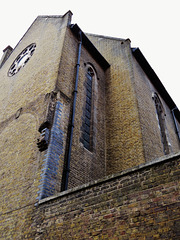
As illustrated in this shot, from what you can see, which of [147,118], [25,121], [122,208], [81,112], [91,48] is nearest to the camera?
[122,208]

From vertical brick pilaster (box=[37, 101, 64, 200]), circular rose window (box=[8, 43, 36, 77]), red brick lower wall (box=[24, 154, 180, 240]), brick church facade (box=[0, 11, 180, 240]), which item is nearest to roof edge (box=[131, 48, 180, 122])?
brick church facade (box=[0, 11, 180, 240])

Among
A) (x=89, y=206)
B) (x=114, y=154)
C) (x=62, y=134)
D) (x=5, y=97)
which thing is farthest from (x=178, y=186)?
(x=5, y=97)

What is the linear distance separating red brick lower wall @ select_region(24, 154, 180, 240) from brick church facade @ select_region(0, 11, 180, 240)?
0.02 metres

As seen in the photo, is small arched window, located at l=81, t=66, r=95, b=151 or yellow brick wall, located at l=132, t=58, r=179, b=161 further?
yellow brick wall, located at l=132, t=58, r=179, b=161

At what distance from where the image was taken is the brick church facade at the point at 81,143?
4641 millimetres

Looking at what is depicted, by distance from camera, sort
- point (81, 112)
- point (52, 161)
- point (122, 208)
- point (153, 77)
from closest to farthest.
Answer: point (122, 208) < point (52, 161) < point (81, 112) < point (153, 77)

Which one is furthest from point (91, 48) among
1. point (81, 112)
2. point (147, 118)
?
point (147, 118)

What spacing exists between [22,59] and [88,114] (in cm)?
581

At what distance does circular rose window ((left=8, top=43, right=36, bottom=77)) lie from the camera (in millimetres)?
12906

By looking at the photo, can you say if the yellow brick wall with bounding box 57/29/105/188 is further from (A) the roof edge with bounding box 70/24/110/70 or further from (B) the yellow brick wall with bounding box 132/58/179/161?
(B) the yellow brick wall with bounding box 132/58/179/161

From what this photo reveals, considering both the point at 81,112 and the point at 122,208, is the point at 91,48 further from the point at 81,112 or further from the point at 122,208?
the point at 122,208

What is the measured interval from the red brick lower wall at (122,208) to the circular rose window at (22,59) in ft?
29.6

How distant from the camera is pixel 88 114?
10.3 metres

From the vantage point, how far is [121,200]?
483cm
